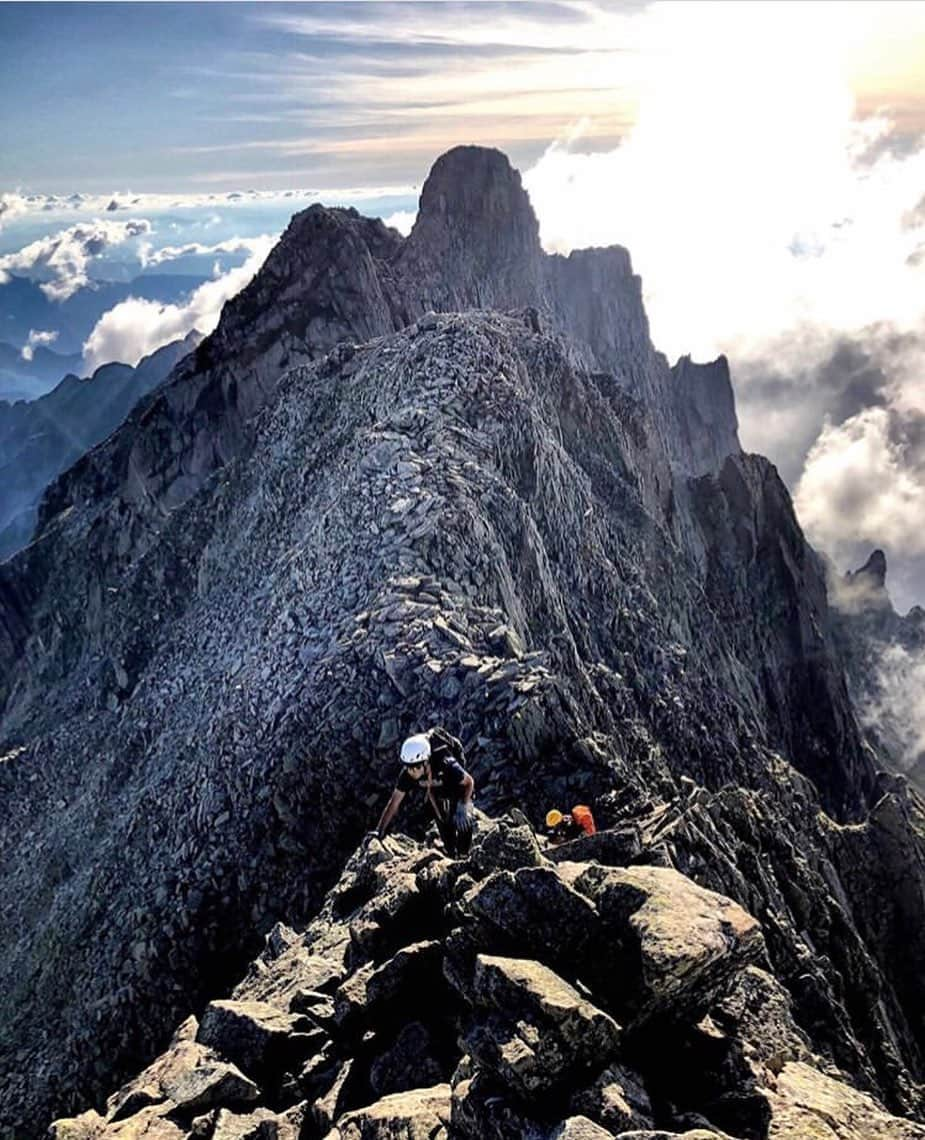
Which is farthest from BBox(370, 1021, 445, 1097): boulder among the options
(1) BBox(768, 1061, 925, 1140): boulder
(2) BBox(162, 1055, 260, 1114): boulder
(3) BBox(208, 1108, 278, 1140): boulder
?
(1) BBox(768, 1061, 925, 1140): boulder

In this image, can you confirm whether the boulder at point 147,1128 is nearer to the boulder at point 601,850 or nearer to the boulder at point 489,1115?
the boulder at point 489,1115

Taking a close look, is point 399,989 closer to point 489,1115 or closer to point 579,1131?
point 489,1115

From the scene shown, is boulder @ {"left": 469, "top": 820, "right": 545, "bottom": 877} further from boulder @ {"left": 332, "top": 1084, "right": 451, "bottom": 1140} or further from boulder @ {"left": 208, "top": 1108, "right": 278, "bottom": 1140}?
boulder @ {"left": 208, "top": 1108, "right": 278, "bottom": 1140}

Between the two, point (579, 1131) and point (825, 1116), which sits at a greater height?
point (579, 1131)

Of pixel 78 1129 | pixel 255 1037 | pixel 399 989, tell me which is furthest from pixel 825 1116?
pixel 78 1129

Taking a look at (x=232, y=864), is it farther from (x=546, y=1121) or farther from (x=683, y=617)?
(x=683, y=617)

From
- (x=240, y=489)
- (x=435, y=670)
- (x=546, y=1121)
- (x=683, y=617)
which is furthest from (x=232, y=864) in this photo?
(x=683, y=617)

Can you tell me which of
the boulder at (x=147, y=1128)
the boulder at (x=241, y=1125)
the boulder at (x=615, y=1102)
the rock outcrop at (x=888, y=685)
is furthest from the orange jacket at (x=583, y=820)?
the rock outcrop at (x=888, y=685)
